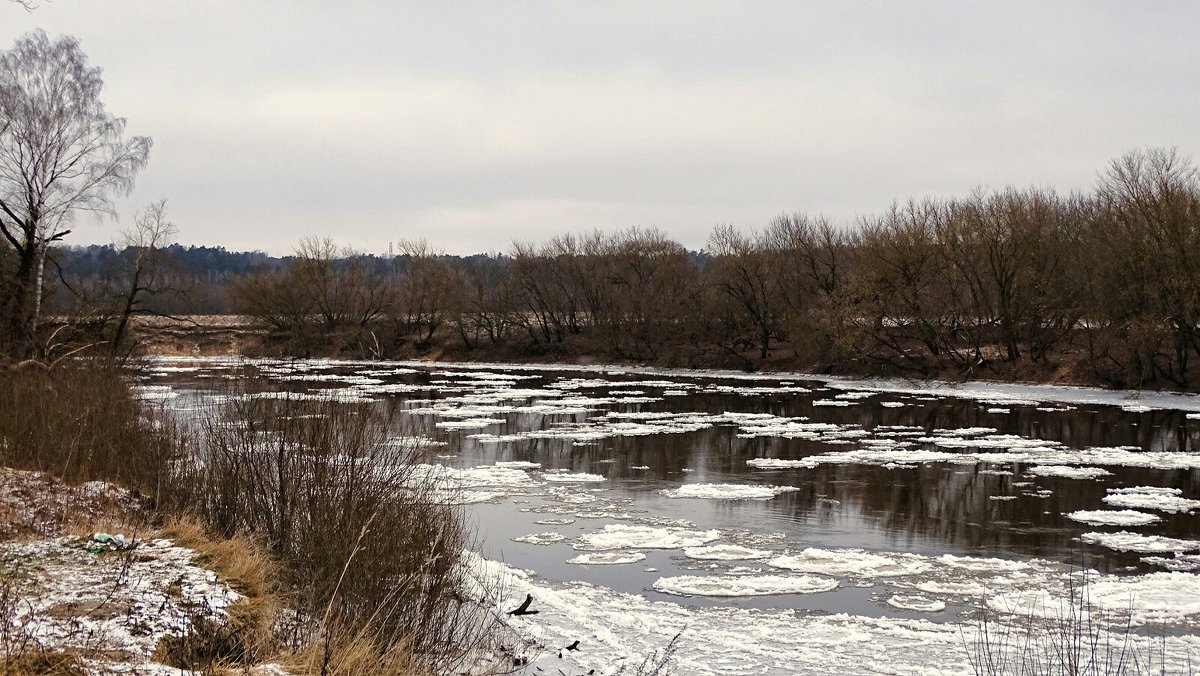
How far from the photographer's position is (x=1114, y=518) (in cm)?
1467

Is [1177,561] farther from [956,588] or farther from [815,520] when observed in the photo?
[815,520]

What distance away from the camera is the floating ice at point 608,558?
1247cm

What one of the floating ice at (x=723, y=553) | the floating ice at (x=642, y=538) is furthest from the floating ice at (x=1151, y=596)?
the floating ice at (x=642, y=538)

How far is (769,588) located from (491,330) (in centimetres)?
5597

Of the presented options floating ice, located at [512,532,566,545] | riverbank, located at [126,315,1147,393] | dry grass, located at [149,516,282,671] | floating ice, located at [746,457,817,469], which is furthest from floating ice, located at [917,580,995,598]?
riverbank, located at [126,315,1147,393]

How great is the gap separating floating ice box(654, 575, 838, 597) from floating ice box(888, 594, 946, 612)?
2.64 feet

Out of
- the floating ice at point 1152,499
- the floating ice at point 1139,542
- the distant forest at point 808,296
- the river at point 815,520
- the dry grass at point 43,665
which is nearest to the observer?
the dry grass at point 43,665

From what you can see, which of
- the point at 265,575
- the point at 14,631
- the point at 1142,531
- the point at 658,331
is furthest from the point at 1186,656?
the point at 658,331

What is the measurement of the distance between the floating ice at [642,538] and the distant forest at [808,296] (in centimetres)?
1413

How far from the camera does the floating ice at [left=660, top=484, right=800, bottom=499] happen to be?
55.8 ft

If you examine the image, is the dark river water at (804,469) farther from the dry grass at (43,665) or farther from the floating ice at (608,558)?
the dry grass at (43,665)

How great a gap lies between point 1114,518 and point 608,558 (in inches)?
323

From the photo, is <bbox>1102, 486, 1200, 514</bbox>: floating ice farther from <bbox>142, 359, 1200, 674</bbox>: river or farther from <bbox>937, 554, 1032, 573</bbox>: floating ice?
<bbox>937, 554, 1032, 573</bbox>: floating ice

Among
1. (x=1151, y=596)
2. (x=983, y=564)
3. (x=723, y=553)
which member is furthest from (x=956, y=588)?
(x=723, y=553)
